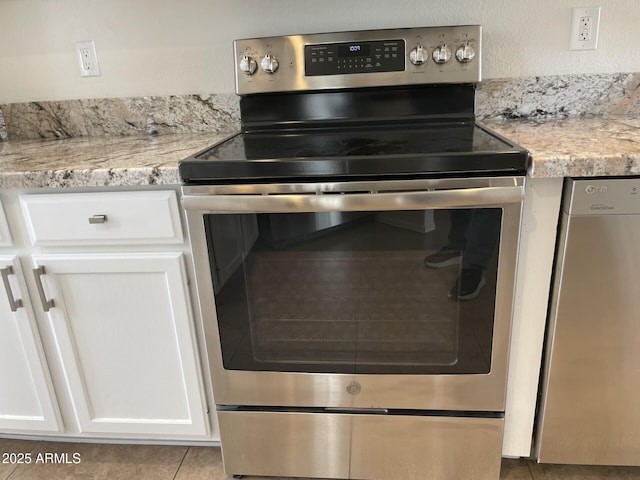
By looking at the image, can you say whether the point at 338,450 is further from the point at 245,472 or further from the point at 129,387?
the point at 129,387

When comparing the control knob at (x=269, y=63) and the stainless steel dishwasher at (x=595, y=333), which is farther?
the control knob at (x=269, y=63)

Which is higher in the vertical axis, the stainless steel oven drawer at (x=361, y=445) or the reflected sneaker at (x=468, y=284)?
the reflected sneaker at (x=468, y=284)

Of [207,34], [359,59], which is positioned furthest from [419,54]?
[207,34]

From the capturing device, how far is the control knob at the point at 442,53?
1336mm

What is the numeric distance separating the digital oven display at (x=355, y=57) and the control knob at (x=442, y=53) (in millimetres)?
91

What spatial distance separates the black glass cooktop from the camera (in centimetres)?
98

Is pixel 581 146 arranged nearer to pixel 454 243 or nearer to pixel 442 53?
pixel 454 243

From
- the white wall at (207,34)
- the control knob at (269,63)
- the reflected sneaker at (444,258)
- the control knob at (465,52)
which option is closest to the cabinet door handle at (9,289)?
the white wall at (207,34)

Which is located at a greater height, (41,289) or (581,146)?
(581,146)

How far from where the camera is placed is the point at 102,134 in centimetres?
170

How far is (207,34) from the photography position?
156 centimetres

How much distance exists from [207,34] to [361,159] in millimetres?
892

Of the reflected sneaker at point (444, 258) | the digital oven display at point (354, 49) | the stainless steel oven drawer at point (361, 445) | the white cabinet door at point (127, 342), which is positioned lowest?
the stainless steel oven drawer at point (361, 445)

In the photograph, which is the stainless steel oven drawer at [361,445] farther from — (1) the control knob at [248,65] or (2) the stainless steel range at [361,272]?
(1) the control knob at [248,65]
